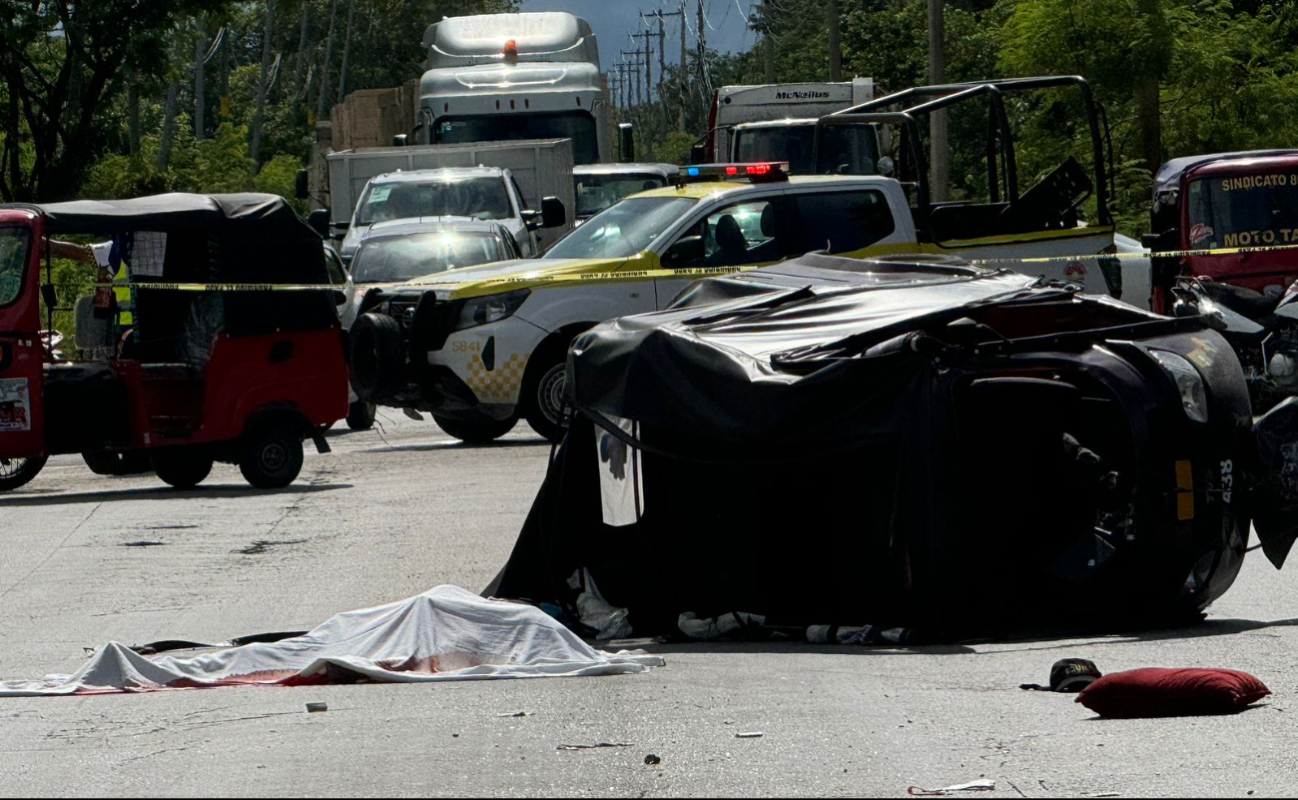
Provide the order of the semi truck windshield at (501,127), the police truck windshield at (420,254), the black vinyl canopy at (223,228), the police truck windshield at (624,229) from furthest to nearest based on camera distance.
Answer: the semi truck windshield at (501,127) → the police truck windshield at (420,254) → the police truck windshield at (624,229) → the black vinyl canopy at (223,228)

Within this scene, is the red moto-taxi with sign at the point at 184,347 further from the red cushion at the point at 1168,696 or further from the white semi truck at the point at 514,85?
the white semi truck at the point at 514,85

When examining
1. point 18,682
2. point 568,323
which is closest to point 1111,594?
point 18,682

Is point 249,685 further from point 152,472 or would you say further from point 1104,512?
point 152,472

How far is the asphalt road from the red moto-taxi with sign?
12.6 ft

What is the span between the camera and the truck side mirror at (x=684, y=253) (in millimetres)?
15828

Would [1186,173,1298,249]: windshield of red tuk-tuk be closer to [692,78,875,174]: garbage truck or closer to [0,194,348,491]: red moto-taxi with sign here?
[0,194,348,491]: red moto-taxi with sign

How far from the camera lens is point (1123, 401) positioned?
765cm

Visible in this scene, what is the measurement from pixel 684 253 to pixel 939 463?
8488mm

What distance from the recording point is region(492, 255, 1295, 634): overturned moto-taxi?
25.0 feet

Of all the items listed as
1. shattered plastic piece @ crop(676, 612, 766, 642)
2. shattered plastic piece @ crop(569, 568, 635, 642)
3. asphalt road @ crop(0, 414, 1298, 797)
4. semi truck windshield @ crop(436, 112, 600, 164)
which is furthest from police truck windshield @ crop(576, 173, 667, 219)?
shattered plastic piece @ crop(676, 612, 766, 642)

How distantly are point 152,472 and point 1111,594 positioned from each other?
34.2 feet

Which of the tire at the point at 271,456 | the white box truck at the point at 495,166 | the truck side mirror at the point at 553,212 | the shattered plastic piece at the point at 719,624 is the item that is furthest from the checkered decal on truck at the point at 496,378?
the white box truck at the point at 495,166

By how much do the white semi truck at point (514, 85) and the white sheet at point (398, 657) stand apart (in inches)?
817

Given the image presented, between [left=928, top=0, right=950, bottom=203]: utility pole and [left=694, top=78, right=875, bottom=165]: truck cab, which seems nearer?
[left=928, top=0, right=950, bottom=203]: utility pole
